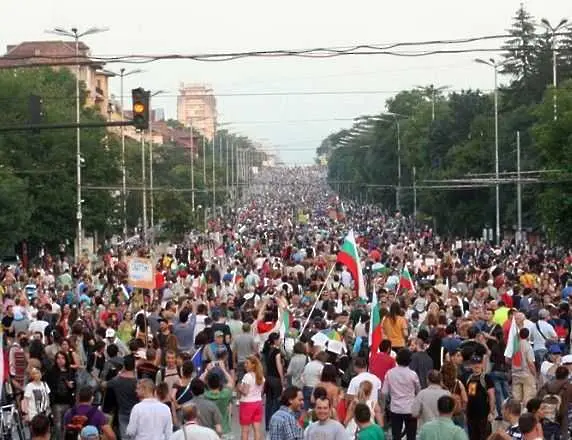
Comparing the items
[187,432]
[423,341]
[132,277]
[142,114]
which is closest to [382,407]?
[423,341]

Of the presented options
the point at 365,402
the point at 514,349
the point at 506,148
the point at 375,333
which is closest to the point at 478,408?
the point at 365,402

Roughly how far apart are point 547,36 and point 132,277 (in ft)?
215

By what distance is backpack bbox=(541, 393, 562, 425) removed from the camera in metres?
15.4

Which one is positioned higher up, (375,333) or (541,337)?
(375,333)

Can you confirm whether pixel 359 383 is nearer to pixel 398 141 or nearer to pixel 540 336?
pixel 540 336

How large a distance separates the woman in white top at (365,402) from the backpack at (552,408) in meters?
1.54

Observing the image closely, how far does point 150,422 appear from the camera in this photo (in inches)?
567

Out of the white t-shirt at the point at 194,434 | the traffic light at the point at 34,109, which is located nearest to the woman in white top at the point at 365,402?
the white t-shirt at the point at 194,434

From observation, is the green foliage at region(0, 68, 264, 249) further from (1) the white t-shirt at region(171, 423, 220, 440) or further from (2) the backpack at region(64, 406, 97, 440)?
(1) the white t-shirt at region(171, 423, 220, 440)

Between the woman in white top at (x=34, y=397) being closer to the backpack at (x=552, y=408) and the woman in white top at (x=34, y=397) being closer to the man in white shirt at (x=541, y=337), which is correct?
the backpack at (x=552, y=408)

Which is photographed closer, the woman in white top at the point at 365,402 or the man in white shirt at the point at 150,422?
the man in white shirt at the point at 150,422

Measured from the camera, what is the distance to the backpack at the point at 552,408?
15.4 m

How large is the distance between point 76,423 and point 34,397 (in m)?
2.90

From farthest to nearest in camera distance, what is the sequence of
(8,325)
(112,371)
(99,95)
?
(99,95) → (8,325) → (112,371)
